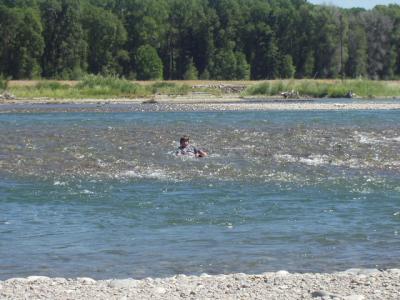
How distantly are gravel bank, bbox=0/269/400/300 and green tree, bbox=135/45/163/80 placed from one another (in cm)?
9715

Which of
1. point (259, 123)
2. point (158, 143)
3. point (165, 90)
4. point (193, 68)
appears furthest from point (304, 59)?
point (158, 143)

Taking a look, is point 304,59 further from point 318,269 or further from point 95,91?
point 318,269

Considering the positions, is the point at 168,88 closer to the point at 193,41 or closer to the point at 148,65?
the point at 148,65

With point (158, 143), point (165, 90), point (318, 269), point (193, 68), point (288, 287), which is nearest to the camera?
point (288, 287)

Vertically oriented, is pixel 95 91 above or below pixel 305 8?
below

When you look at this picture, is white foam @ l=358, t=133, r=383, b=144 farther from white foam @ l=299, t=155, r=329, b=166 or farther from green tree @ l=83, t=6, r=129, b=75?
green tree @ l=83, t=6, r=129, b=75

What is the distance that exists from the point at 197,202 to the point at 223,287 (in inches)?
304

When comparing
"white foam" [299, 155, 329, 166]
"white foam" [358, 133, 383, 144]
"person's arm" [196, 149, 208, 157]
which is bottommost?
"white foam" [358, 133, 383, 144]

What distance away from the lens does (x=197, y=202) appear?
18.2 meters

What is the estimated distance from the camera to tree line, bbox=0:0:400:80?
10725cm

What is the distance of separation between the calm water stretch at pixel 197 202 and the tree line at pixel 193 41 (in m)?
72.9

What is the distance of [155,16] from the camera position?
397 feet

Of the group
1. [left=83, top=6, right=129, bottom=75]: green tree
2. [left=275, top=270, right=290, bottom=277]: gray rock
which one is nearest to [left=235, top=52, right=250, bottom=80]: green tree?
[left=83, top=6, right=129, bottom=75]: green tree

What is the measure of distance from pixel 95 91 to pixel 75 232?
61.0 metres
